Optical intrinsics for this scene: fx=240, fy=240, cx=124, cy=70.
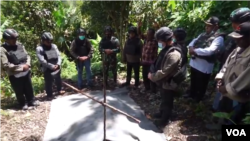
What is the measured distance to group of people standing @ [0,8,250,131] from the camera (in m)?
3.05

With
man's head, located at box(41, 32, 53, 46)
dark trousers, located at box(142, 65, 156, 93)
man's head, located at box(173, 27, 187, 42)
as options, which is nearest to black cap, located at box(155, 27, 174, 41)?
man's head, located at box(173, 27, 187, 42)

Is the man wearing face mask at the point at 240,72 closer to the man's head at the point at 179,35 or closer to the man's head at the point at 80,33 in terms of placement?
the man's head at the point at 179,35

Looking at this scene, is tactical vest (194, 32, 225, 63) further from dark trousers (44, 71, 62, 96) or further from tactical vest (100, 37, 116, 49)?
dark trousers (44, 71, 62, 96)

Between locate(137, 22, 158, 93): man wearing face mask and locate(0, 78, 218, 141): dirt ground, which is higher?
locate(137, 22, 158, 93): man wearing face mask

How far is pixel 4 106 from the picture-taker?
5.60m

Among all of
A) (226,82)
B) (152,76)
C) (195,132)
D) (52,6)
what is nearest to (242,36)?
(226,82)

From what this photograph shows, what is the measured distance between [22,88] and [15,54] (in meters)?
0.79

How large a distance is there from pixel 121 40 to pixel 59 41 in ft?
11.1

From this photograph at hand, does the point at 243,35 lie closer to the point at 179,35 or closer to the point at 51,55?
the point at 179,35

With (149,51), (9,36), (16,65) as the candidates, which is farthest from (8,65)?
(149,51)

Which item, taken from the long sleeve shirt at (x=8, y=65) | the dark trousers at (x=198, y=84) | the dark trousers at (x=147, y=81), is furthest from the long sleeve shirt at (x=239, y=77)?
the long sleeve shirt at (x=8, y=65)

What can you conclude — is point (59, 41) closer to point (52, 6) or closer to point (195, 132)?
point (52, 6)

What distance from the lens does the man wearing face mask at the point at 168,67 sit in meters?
3.90

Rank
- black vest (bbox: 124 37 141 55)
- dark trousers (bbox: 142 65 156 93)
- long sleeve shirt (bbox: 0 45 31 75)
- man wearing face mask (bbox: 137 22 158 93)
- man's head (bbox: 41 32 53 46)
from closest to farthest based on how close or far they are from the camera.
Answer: long sleeve shirt (bbox: 0 45 31 75), man's head (bbox: 41 32 53 46), man wearing face mask (bbox: 137 22 158 93), dark trousers (bbox: 142 65 156 93), black vest (bbox: 124 37 141 55)
